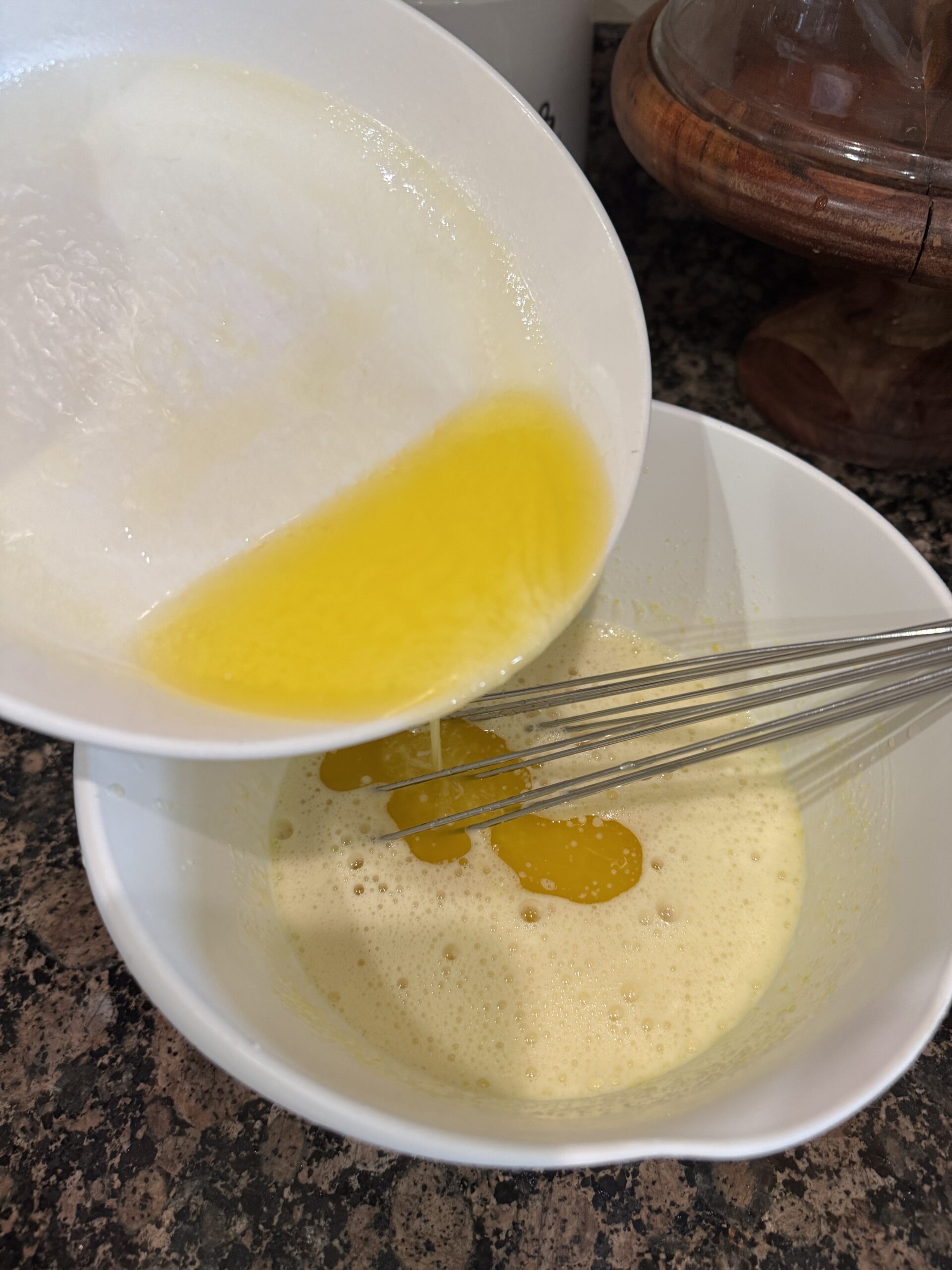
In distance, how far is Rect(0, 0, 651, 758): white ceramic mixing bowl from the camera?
21.0 inches

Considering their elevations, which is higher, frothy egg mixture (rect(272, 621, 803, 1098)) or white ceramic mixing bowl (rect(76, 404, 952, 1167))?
white ceramic mixing bowl (rect(76, 404, 952, 1167))

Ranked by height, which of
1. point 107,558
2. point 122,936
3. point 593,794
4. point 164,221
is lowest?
point 593,794

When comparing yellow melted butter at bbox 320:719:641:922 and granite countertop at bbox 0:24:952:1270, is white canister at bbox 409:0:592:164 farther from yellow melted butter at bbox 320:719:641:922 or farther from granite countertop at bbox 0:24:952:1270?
granite countertop at bbox 0:24:952:1270

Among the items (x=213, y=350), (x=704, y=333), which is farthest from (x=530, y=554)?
(x=704, y=333)

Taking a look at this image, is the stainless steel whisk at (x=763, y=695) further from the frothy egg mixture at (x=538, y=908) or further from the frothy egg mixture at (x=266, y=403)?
the frothy egg mixture at (x=266, y=403)

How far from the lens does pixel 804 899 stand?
2.53 ft

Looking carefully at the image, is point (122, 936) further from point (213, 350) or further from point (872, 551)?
point (872, 551)

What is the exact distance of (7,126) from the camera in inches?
21.1

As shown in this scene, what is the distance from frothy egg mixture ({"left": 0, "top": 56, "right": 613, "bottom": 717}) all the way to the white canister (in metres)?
0.20

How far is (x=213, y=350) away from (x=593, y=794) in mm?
520

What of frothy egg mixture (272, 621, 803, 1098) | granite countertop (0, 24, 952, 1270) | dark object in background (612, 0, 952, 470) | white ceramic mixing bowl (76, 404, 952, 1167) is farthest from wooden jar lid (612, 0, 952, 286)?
granite countertop (0, 24, 952, 1270)

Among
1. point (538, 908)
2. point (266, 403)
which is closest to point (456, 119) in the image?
point (266, 403)

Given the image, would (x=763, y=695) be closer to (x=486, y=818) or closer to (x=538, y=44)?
(x=486, y=818)

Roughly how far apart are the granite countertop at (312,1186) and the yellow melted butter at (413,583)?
293 millimetres
